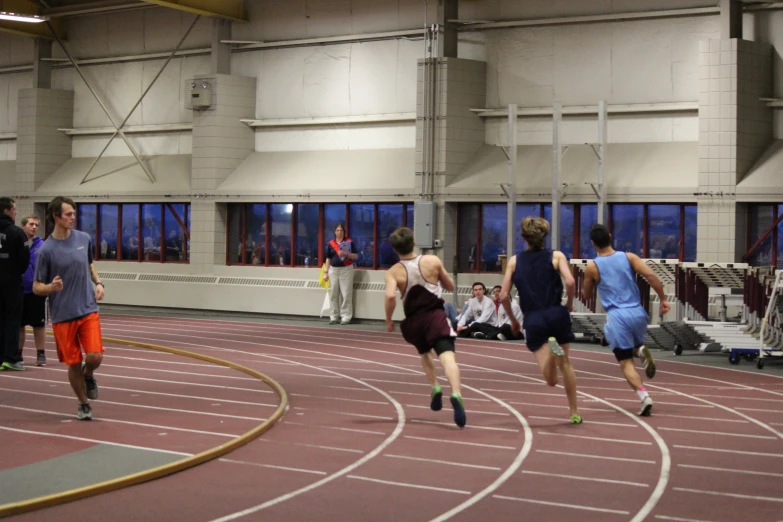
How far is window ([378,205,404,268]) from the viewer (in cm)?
2539

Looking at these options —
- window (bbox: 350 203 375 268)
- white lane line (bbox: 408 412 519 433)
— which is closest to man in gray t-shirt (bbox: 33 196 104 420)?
white lane line (bbox: 408 412 519 433)

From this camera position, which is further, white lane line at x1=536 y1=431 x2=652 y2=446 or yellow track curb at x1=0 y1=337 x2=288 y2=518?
white lane line at x1=536 y1=431 x2=652 y2=446

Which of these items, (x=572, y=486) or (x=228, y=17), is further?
(x=228, y=17)

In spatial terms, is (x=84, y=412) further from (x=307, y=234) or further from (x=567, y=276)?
(x=307, y=234)

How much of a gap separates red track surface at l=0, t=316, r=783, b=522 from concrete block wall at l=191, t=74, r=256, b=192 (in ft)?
36.5

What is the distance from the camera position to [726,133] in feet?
67.4

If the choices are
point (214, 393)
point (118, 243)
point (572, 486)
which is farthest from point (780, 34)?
point (118, 243)

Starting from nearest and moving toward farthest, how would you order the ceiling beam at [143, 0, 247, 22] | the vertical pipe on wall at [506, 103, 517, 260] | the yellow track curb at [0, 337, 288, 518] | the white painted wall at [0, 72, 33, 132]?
the yellow track curb at [0, 337, 288, 518], the vertical pipe on wall at [506, 103, 517, 260], the ceiling beam at [143, 0, 247, 22], the white painted wall at [0, 72, 33, 132]

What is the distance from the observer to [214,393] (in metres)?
13.0

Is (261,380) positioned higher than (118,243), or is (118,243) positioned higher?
(118,243)

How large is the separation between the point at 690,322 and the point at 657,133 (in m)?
5.51

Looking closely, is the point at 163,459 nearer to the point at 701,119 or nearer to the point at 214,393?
the point at 214,393

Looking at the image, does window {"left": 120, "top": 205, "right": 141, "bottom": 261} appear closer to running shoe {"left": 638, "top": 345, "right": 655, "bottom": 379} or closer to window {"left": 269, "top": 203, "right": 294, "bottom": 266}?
window {"left": 269, "top": 203, "right": 294, "bottom": 266}

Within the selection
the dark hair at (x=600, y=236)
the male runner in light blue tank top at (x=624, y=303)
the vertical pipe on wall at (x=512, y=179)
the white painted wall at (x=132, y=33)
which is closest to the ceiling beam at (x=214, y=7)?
the white painted wall at (x=132, y=33)
